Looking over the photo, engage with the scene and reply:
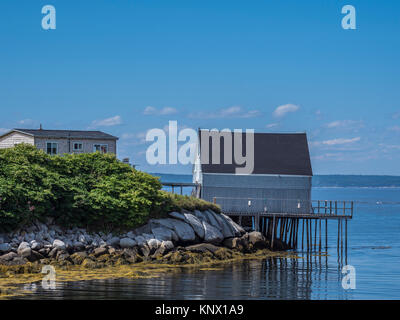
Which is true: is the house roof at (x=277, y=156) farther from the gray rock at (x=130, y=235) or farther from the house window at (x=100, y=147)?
the gray rock at (x=130, y=235)

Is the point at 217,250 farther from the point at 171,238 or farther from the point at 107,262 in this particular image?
the point at 107,262

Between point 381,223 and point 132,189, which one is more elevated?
point 132,189

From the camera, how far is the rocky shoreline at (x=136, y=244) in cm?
3794

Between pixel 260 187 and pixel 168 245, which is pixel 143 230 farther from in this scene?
pixel 260 187

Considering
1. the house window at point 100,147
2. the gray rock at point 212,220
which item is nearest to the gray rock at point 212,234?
the gray rock at point 212,220

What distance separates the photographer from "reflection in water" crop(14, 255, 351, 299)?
30.3 m

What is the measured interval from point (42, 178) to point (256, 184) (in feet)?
63.3

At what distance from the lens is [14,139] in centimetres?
5538

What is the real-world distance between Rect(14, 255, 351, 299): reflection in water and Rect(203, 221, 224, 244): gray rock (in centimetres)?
432

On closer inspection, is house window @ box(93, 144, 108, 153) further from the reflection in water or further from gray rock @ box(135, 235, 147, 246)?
the reflection in water

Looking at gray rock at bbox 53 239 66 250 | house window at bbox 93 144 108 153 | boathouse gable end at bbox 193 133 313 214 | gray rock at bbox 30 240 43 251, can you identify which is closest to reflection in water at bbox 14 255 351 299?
gray rock at bbox 53 239 66 250

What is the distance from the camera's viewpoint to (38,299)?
28438 mm
